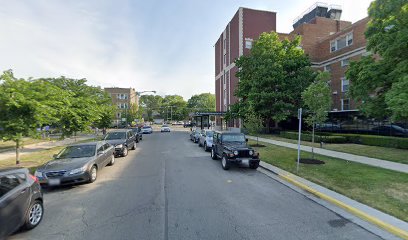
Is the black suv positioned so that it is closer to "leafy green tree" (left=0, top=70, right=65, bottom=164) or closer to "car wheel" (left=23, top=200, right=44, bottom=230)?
"car wheel" (left=23, top=200, right=44, bottom=230)

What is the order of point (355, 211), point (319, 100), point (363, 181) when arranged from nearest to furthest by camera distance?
point (355, 211), point (363, 181), point (319, 100)

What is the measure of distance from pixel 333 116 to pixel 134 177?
2424cm

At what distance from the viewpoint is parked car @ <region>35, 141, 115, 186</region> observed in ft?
22.9

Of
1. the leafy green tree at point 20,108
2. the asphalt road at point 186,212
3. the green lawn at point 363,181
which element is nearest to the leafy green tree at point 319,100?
the green lawn at point 363,181

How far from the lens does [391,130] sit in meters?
18.6

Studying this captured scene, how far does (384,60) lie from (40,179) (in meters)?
16.8

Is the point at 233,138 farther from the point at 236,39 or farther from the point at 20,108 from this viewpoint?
the point at 236,39

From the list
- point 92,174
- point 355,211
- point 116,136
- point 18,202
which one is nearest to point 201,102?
point 116,136

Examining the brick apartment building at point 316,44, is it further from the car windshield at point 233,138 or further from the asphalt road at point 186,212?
the asphalt road at point 186,212

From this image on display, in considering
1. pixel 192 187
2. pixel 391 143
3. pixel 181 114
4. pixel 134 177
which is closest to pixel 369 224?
pixel 192 187

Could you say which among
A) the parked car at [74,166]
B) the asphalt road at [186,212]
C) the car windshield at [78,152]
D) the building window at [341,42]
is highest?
the building window at [341,42]

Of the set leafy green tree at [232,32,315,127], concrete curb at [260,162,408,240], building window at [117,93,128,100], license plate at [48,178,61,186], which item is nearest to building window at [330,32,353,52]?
leafy green tree at [232,32,315,127]

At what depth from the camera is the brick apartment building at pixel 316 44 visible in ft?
95.7

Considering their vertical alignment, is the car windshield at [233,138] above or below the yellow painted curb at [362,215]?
above
